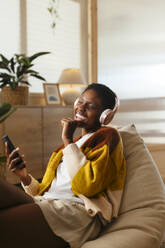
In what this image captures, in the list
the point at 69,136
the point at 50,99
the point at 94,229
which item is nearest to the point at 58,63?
the point at 50,99

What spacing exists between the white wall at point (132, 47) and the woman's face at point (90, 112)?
308cm

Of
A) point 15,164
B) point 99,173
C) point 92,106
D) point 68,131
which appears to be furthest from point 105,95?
point 15,164

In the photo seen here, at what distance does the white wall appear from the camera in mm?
4582

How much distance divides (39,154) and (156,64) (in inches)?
94.5

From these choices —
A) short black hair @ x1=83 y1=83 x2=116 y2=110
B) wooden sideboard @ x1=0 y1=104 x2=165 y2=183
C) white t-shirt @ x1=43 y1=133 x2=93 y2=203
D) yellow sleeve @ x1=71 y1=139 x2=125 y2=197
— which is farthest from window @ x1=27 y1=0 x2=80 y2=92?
yellow sleeve @ x1=71 y1=139 x2=125 y2=197

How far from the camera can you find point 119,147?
1419 mm

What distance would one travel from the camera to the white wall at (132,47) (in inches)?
180

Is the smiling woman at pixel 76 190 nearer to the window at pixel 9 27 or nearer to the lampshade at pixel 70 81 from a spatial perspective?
the lampshade at pixel 70 81

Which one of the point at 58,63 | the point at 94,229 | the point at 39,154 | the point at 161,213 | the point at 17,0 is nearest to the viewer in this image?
the point at 94,229

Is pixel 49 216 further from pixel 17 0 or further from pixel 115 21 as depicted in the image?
pixel 115 21

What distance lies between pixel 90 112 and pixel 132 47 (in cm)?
338

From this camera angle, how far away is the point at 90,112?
1.54 m

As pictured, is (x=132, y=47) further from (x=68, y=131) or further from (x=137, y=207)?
(x=137, y=207)

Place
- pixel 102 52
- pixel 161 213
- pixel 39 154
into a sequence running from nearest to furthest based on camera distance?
pixel 161 213 → pixel 39 154 → pixel 102 52
